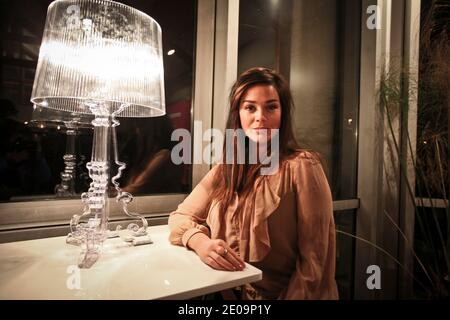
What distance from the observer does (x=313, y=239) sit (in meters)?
0.78

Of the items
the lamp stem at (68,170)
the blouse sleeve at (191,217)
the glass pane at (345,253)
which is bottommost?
the glass pane at (345,253)

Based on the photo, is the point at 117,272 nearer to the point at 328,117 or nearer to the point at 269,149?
the point at 269,149

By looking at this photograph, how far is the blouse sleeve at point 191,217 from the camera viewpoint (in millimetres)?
890

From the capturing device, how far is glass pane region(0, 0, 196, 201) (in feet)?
3.23

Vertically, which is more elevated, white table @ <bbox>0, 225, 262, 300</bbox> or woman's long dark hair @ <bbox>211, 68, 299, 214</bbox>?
woman's long dark hair @ <bbox>211, 68, 299, 214</bbox>

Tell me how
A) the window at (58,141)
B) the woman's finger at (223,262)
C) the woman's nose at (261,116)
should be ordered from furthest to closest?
the window at (58,141)
the woman's nose at (261,116)
the woman's finger at (223,262)

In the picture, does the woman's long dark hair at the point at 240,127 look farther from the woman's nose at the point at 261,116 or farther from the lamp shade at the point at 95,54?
the lamp shade at the point at 95,54

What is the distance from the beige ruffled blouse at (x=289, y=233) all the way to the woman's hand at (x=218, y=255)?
9cm

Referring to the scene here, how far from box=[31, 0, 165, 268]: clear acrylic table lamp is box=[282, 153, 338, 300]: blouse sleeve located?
56 cm

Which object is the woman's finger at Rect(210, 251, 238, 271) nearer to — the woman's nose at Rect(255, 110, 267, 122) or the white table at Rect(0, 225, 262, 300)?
the white table at Rect(0, 225, 262, 300)

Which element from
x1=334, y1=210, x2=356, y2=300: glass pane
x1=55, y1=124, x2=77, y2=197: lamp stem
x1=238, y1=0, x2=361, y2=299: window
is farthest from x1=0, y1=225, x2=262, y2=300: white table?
x1=238, y1=0, x2=361, y2=299: window

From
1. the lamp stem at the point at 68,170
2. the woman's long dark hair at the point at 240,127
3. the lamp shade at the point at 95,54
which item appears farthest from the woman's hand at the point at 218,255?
the lamp stem at the point at 68,170

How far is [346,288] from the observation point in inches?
37.2

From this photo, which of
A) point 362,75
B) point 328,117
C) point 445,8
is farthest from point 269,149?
point 445,8
